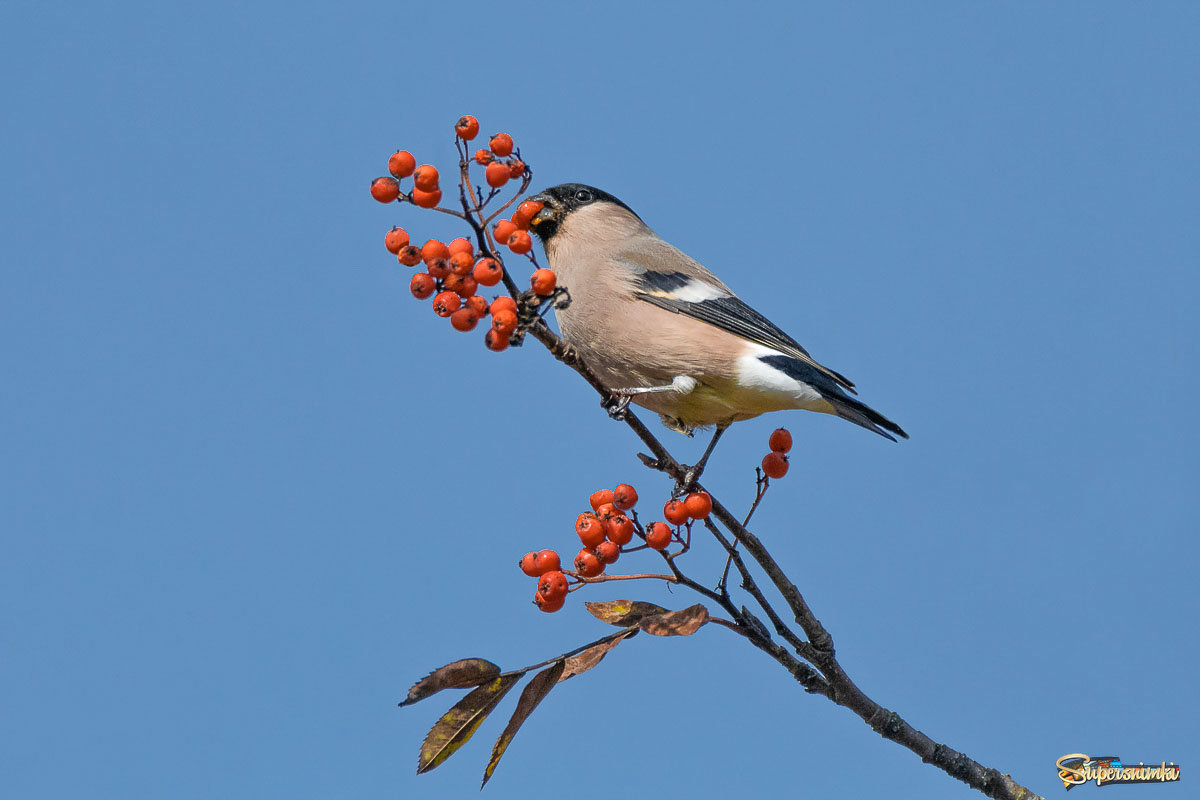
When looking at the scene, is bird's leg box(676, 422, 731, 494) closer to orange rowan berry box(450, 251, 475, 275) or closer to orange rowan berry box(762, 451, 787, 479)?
orange rowan berry box(762, 451, 787, 479)

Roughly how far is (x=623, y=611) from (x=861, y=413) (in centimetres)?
143

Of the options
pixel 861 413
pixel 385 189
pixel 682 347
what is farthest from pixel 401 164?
pixel 861 413

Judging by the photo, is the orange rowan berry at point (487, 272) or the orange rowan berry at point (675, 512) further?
the orange rowan berry at point (675, 512)

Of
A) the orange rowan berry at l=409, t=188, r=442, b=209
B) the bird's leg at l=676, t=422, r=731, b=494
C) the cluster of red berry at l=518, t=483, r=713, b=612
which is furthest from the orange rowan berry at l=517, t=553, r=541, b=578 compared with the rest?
the orange rowan berry at l=409, t=188, r=442, b=209

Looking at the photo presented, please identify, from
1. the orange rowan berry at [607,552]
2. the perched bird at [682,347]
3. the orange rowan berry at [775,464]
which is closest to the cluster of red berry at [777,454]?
the orange rowan berry at [775,464]

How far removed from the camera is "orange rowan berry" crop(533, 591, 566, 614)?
9.01ft

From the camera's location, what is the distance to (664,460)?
2947 millimetres

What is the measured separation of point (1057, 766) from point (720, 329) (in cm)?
188

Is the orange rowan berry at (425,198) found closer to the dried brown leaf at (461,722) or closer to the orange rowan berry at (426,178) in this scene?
the orange rowan berry at (426,178)

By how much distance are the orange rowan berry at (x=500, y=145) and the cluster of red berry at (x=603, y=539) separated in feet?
3.28

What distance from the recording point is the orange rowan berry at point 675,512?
2.86 m

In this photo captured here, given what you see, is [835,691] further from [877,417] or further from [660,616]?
[877,417]

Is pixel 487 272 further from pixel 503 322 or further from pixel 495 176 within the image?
pixel 495 176

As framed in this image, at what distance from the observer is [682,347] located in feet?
Result: 12.0
